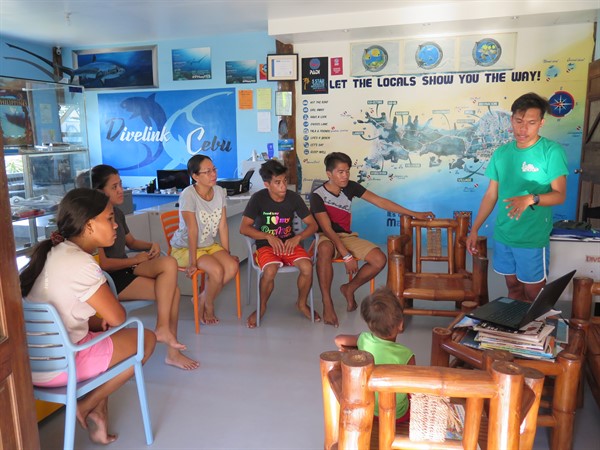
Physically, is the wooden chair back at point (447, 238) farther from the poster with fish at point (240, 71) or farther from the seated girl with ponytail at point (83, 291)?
the poster with fish at point (240, 71)

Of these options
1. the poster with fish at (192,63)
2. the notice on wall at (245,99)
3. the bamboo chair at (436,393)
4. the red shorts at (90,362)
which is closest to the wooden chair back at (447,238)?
the red shorts at (90,362)

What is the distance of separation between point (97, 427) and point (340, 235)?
223 cm

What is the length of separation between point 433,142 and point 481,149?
528 mm

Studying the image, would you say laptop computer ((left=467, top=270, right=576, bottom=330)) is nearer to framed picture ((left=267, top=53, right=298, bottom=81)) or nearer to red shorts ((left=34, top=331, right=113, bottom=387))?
red shorts ((left=34, top=331, right=113, bottom=387))

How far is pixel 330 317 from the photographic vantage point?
11.3 feet

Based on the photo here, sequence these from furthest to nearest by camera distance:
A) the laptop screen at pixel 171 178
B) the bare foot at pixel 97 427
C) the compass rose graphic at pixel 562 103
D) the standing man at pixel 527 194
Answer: the laptop screen at pixel 171 178, the compass rose graphic at pixel 562 103, the standing man at pixel 527 194, the bare foot at pixel 97 427

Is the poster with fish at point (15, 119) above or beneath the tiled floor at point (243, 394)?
above

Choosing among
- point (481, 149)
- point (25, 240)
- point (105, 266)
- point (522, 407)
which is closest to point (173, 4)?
point (25, 240)

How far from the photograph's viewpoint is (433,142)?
18.4 ft

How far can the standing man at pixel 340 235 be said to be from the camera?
3521 mm

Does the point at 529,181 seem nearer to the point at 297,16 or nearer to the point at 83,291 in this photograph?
the point at 83,291

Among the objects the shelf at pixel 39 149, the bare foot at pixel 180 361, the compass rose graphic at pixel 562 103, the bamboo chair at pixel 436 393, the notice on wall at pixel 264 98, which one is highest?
the notice on wall at pixel 264 98

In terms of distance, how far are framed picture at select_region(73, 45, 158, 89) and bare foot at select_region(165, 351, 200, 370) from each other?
185 inches

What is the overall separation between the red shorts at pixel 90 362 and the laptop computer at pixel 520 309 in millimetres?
1589
